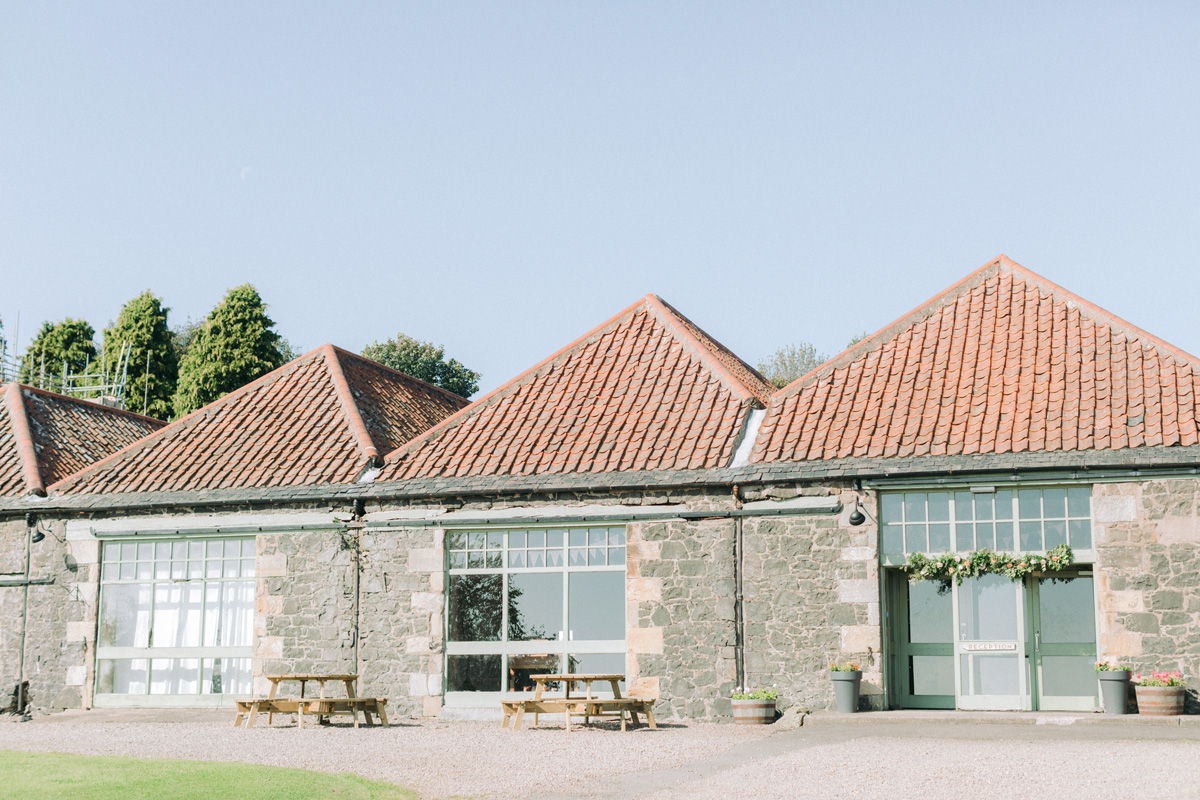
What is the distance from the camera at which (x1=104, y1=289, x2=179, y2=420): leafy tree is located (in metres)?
43.9

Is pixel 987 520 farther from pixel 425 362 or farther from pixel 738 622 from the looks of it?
pixel 425 362

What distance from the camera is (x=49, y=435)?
22766 mm

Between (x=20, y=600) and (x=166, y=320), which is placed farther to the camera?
(x=166, y=320)

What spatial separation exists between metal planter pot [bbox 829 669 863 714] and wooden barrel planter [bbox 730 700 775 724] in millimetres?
820

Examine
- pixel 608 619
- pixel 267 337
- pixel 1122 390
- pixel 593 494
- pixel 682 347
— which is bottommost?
pixel 608 619

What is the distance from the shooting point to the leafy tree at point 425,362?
177ft

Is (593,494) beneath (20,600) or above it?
above

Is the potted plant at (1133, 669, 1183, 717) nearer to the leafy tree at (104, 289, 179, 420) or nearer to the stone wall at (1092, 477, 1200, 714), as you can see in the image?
the stone wall at (1092, 477, 1200, 714)

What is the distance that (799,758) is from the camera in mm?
11961

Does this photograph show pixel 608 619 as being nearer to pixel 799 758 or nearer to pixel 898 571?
pixel 898 571

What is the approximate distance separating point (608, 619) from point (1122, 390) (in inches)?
289

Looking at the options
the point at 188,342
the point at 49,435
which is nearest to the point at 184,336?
the point at 188,342

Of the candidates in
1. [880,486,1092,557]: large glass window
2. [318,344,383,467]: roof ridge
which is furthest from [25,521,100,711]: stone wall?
[880,486,1092,557]: large glass window

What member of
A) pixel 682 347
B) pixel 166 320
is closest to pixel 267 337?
pixel 166 320
